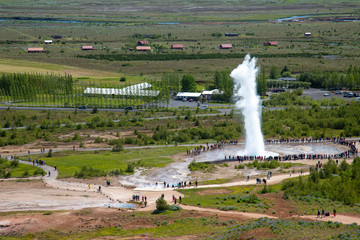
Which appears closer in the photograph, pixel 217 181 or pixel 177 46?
pixel 217 181

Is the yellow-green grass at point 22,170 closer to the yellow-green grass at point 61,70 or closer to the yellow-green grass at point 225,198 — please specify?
the yellow-green grass at point 225,198

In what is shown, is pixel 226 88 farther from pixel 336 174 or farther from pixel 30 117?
pixel 336 174

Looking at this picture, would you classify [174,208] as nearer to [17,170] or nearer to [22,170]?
[22,170]

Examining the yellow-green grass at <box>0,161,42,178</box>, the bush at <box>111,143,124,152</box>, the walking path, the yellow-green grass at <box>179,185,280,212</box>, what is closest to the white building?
the bush at <box>111,143,124,152</box>

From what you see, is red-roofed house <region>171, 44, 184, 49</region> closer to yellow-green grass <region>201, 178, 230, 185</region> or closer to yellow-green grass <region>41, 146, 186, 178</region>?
yellow-green grass <region>41, 146, 186, 178</region>

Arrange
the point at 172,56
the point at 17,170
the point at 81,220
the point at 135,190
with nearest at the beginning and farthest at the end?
the point at 81,220, the point at 135,190, the point at 17,170, the point at 172,56

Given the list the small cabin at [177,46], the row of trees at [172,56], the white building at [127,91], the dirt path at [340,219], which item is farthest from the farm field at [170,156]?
the small cabin at [177,46]

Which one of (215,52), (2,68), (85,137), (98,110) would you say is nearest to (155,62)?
(215,52)

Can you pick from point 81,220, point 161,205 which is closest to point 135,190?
point 161,205

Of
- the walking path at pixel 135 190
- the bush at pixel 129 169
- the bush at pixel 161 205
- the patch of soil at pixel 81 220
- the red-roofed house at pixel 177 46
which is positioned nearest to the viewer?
the patch of soil at pixel 81 220
